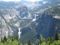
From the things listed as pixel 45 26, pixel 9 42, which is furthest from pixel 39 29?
pixel 9 42

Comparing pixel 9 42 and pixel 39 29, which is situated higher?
pixel 39 29

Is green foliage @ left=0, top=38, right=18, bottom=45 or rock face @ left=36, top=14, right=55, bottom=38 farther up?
rock face @ left=36, top=14, right=55, bottom=38

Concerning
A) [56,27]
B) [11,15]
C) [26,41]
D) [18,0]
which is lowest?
[26,41]

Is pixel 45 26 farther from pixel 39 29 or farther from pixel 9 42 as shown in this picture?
pixel 9 42

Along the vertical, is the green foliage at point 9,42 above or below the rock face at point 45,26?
below

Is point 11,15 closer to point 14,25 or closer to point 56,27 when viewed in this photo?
point 14,25

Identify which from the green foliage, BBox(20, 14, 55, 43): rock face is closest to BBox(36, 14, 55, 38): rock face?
BBox(20, 14, 55, 43): rock face

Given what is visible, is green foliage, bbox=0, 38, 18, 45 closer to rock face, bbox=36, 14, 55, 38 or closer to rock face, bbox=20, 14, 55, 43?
rock face, bbox=20, 14, 55, 43

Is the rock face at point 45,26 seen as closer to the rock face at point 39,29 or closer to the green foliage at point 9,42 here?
the rock face at point 39,29

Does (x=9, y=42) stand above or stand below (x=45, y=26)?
below

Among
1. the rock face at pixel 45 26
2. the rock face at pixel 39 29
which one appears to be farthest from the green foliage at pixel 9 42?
the rock face at pixel 45 26

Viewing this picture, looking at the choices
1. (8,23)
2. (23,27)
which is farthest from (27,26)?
(8,23)
